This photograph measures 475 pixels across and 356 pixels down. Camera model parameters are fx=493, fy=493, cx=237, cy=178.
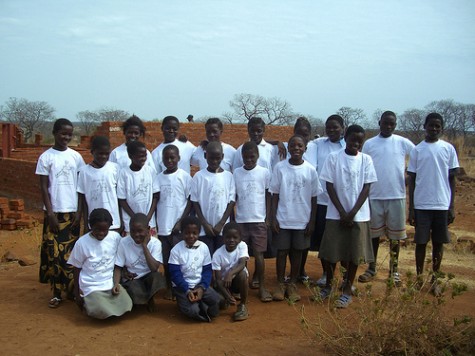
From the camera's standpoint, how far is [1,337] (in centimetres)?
411

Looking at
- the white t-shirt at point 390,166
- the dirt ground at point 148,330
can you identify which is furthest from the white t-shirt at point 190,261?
Answer: the white t-shirt at point 390,166

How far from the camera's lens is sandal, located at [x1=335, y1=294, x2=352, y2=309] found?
472 cm

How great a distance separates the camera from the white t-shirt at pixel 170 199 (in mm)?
4957

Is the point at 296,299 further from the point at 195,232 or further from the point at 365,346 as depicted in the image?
the point at 365,346

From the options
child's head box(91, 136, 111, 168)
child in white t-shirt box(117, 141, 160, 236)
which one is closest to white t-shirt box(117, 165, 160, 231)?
child in white t-shirt box(117, 141, 160, 236)

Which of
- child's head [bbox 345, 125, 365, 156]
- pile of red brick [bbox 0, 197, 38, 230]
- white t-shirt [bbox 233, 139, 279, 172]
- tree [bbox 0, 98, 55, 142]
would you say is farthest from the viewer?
tree [bbox 0, 98, 55, 142]

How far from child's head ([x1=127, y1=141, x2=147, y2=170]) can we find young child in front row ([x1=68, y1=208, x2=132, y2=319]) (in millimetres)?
576

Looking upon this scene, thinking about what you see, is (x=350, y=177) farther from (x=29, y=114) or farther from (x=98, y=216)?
(x=29, y=114)

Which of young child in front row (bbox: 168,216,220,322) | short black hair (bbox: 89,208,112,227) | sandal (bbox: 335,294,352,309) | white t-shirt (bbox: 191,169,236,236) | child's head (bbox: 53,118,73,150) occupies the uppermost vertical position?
child's head (bbox: 53,118,73,150)

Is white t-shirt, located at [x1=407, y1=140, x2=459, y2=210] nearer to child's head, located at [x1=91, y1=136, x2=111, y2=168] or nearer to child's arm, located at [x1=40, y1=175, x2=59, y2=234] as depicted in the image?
child's head, located at [x1=91, y1=136, x2=111, y2=168]

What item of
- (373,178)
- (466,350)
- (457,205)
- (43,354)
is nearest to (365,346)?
(466,350)

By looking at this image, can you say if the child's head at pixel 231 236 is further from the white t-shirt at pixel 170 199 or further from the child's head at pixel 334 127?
the child's head at pixel 334 127

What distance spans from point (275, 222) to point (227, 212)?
0.51 m

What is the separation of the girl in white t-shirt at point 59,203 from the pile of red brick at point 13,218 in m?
5.32
